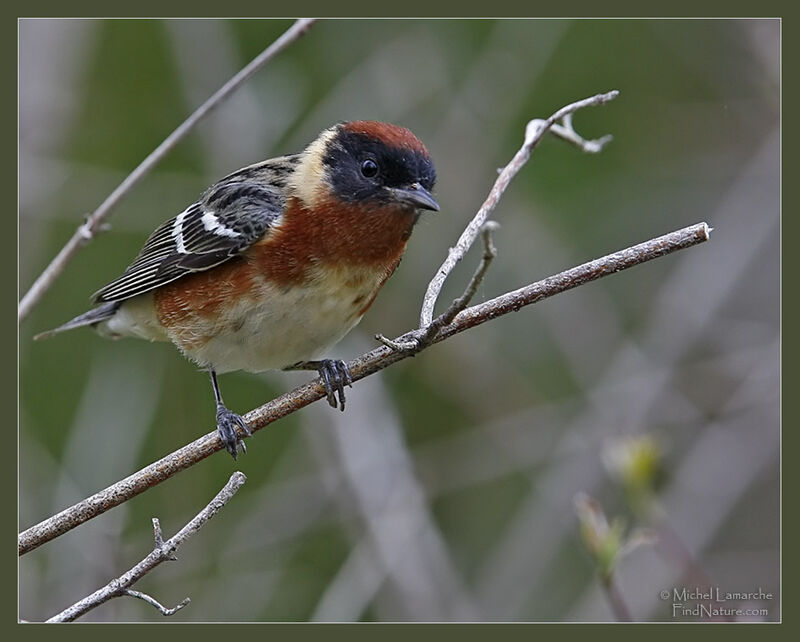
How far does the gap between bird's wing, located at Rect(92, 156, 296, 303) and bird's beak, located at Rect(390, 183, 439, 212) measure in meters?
0.59

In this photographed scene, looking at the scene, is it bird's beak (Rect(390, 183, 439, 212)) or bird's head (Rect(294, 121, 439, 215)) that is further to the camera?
bird's head (Rect(294, 121, 439, 215))

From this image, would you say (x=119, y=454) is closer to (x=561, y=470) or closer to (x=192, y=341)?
(x=192, y=341)

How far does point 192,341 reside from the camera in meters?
4.68

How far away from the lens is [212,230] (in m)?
4.72

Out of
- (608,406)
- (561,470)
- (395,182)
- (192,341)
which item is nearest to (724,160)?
(608,406)

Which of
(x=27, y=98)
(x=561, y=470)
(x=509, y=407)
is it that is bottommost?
(x=561, y=470)

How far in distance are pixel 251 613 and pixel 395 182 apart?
7.50ft

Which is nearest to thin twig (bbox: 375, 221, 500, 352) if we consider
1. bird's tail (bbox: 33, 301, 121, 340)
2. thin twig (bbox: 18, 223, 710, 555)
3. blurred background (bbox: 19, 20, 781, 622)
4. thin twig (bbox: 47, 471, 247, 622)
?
thin twig (bbox: 18, 223, 710, 555)

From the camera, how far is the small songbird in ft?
14.1

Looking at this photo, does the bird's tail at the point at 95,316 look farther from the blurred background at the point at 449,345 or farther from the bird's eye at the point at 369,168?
the bird's eye at the point at 369,168

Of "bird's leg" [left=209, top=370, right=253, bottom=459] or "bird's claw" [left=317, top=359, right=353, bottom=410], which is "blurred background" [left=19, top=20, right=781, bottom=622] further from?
"bird's claw" [left=317, top=359, right=353, bottom=410]

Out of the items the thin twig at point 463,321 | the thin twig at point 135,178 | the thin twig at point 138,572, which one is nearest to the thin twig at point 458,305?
the thin twig at point 463,321

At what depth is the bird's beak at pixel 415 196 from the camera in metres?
4.12

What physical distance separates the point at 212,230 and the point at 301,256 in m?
0.64
